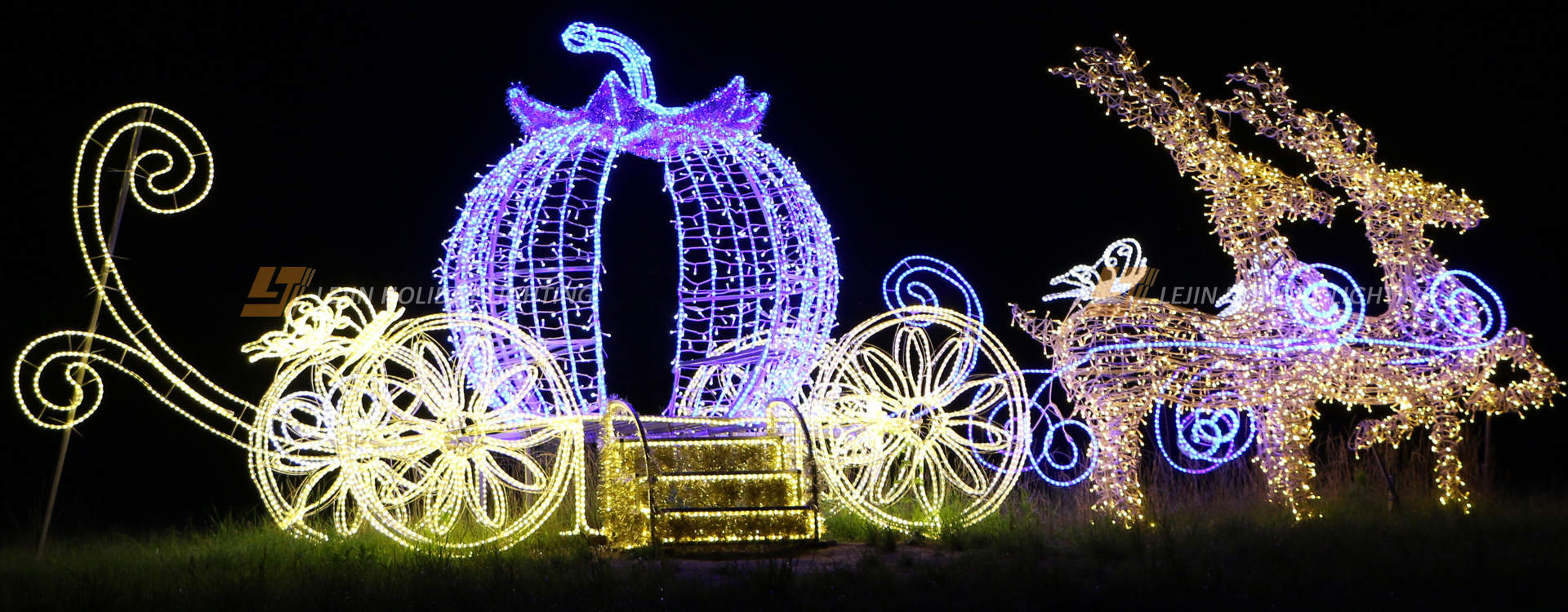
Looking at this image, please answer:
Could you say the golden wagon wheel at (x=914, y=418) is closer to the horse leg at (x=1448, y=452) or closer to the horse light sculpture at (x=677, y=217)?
the horse light sculpture at (x=677, y=217)

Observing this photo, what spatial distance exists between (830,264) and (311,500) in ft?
14.6

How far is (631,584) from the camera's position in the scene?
A: 15.5 ft

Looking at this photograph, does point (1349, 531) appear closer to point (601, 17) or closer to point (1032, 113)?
point (1032, 113)

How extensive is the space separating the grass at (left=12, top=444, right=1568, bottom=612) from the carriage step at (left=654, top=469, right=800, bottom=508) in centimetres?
42

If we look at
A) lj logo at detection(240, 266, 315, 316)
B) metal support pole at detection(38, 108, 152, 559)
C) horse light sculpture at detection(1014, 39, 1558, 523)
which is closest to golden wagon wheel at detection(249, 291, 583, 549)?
metal support pole at detection(38, 108, 152, 559)

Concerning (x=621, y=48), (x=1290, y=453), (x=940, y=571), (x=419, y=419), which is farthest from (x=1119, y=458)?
(x=419, y=419)

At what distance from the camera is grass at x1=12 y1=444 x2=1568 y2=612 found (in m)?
4.59

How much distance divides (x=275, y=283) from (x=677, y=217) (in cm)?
390

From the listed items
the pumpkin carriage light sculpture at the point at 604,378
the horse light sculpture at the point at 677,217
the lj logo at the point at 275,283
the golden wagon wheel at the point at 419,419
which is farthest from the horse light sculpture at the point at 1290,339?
the lj logo at the point at 275,283

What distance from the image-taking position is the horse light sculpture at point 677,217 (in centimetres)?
627

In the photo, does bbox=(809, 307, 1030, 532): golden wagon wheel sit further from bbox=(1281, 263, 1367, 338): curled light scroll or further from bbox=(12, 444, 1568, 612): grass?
bbox=(1281, 263, 1367, 338): curled light scroll

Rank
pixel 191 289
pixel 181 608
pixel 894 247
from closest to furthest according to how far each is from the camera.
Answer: pixel 181 608
pixel 191 289
pixel 894 247

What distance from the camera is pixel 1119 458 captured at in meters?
6.29

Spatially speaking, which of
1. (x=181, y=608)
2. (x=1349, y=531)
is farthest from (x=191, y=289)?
(x=1349, y=531)
